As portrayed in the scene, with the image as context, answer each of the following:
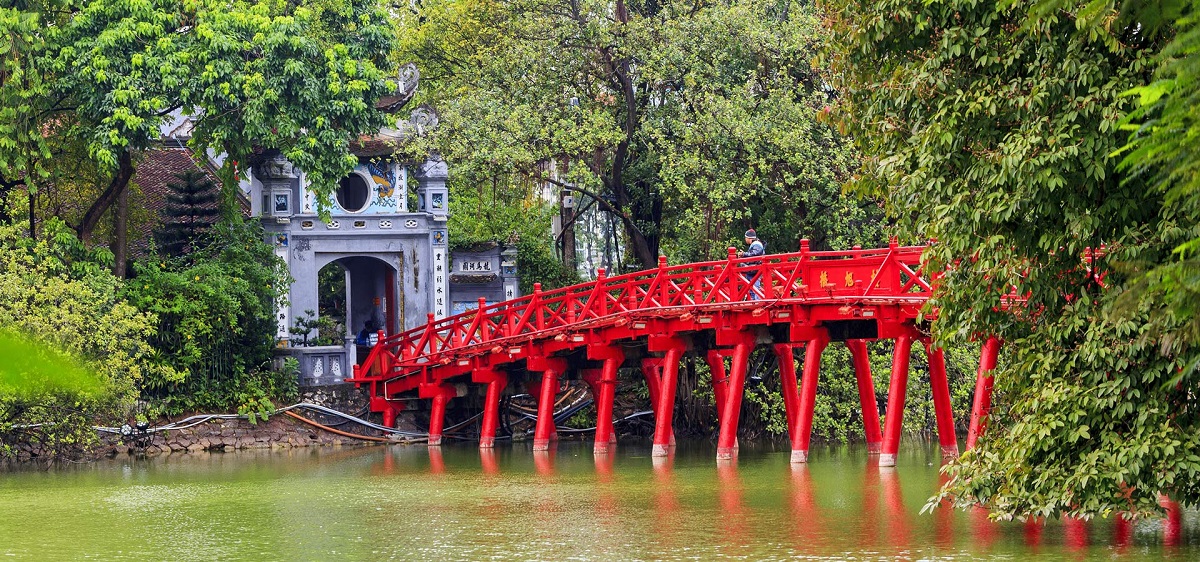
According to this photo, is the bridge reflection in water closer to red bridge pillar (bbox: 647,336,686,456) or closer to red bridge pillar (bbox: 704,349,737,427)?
red bridge pillar (bbox: 647,336,686,456)

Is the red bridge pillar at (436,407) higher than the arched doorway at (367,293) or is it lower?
lower

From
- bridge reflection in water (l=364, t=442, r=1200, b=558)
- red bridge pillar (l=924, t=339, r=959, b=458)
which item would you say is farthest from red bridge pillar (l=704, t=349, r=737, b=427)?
red bridge pillar (l=924, t=339, r=959, b=458)

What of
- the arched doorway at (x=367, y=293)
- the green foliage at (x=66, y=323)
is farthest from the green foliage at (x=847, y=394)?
the green foliage at (x=66, y=323)

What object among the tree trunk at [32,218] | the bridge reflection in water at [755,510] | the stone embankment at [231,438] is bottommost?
the bridge reflection in water at [755,510]

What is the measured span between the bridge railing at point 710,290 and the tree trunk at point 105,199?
604cm

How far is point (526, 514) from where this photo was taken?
18969 millimetres

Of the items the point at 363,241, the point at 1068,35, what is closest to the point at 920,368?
the point at 363,241

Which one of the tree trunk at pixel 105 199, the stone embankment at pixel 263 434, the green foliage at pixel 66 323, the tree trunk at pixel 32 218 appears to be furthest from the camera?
the tree trunk at pixel 105 199

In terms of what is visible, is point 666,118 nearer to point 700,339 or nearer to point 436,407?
point 700,339

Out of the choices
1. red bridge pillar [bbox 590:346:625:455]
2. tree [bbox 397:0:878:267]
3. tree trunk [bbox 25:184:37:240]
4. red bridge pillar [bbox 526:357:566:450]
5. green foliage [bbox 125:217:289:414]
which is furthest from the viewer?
tree [bbox 397:0:878:267]

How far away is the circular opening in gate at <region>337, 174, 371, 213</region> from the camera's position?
1399 inches

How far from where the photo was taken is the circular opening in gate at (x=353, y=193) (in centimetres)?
3553

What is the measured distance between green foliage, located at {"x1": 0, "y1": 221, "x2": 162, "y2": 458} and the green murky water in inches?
43.3

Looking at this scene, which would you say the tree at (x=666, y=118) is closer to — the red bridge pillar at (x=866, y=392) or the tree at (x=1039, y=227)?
the red bridge pillar at (x=866, y=392)
